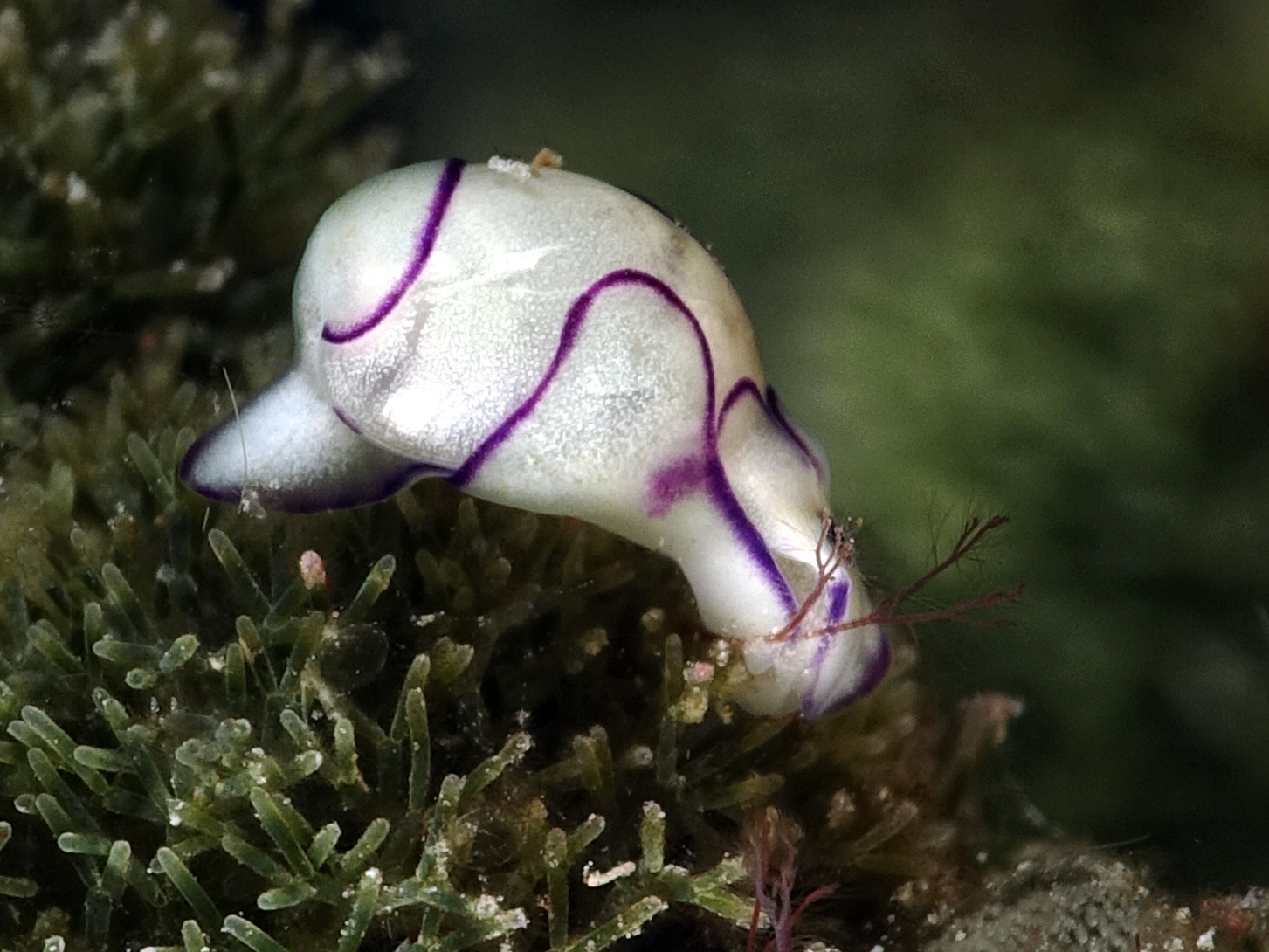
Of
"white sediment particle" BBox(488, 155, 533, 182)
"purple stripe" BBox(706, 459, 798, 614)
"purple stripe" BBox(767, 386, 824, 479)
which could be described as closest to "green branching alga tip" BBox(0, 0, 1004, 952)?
"purple stripe" BBox(706, 459, 798, 614)

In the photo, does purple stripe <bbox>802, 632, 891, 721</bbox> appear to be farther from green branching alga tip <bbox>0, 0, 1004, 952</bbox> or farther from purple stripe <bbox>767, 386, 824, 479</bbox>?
purple stripe <bbox>767, 386, 824, 479</bbox>

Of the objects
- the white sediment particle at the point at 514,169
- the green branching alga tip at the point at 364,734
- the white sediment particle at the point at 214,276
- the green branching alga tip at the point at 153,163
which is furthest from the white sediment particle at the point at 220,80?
the white sediment particle at the point at 514,169

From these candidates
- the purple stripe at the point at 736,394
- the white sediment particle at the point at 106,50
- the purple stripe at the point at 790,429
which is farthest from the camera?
the white sediment particle at the point at 106,50

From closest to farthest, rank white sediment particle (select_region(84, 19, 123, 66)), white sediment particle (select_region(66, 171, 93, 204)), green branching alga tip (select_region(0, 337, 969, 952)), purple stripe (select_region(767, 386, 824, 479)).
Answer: green branching alga tip (select_region(0, 337, 969, 952)) → purple stripe (select_region(767, 386, 824, 479)) → white sediment particle (select_region(66, 171, 93, 204)) → white sediment particle (select_region(84, 19, 123, 66))

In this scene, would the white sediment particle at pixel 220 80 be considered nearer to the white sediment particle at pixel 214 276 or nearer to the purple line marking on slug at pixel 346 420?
the white sediment particle at pixel 214 276

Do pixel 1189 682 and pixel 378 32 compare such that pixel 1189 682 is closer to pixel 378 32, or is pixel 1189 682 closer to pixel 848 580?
pixel 848 580
